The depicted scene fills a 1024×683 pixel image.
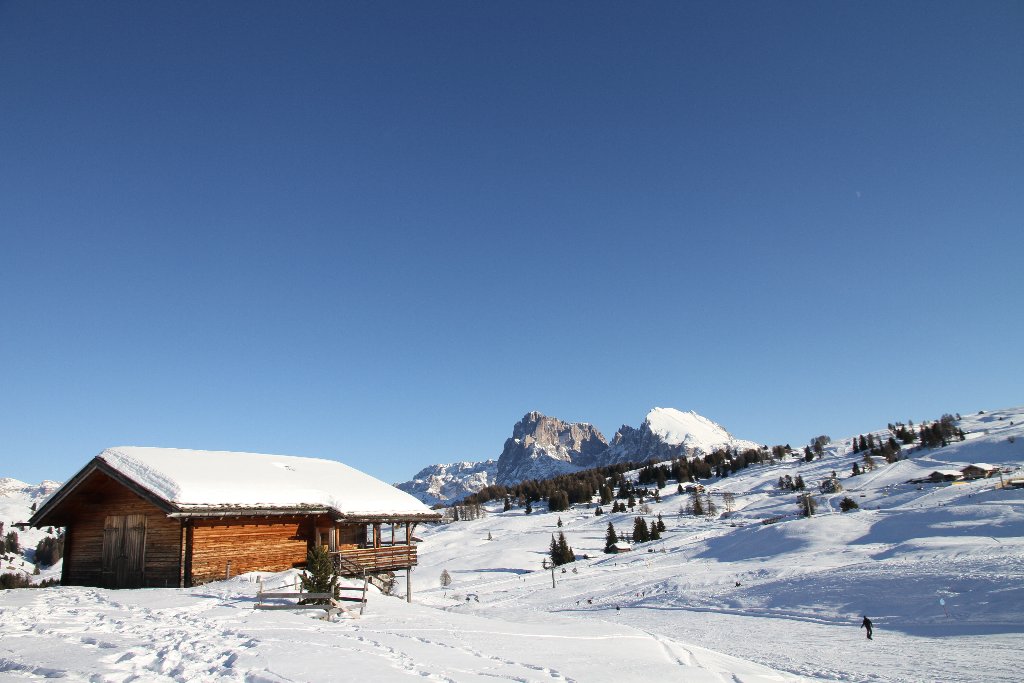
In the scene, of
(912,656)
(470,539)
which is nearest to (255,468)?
(912,656)

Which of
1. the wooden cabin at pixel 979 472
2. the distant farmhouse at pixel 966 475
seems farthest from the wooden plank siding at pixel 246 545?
the wooden cabin at pixel 979 472

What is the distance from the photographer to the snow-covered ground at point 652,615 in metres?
9.67

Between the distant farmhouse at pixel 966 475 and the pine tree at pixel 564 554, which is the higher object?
the distant farmhouse at pixel 966 475

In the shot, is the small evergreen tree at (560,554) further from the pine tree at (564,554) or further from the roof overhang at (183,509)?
the roof overhang at (183,509)

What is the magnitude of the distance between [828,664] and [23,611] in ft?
75.8

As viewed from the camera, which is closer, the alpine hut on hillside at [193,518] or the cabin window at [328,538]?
the alpine hut on hillside at [193,518]

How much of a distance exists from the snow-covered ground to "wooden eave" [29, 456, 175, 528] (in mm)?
2760

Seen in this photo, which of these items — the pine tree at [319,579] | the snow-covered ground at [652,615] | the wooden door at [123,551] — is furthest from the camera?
the wooden door at [123,551]

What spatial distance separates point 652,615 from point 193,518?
2778 centimetres

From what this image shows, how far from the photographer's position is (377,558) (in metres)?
24.2

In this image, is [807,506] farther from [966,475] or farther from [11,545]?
[11,545]

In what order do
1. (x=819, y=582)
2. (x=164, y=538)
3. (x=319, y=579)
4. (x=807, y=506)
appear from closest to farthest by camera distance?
(x=319, y=579) < (x=164, y=538) < (x=819, y=582) < (x=807, y=506)

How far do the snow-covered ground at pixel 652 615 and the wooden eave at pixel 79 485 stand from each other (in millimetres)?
2760

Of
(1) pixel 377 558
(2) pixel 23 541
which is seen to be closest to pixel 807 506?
(1) pixel 377 558
